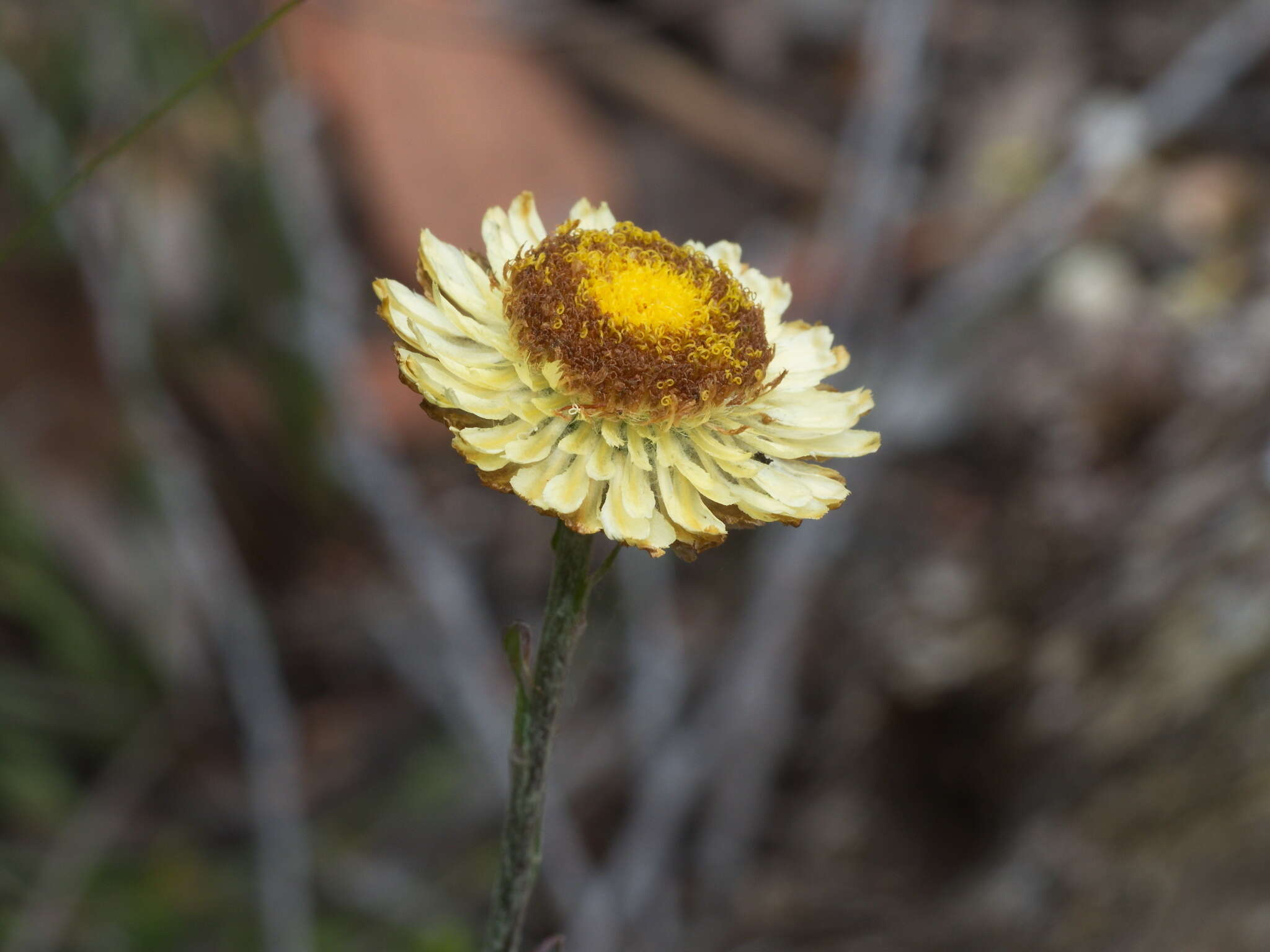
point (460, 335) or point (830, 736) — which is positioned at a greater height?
point (830, 736)

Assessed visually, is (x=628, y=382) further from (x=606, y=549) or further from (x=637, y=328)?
(x=606, y=549)

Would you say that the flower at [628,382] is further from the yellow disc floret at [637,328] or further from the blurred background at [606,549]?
the blurred background at [606,549]

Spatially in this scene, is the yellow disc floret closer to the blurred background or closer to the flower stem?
the flower stem

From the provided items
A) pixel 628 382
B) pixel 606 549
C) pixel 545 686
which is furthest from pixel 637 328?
pixel 606 549

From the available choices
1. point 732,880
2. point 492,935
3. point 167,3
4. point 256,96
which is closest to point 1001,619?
point 732,880

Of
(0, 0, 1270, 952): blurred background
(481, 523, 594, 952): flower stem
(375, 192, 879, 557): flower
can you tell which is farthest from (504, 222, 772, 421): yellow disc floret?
(0, 0, 1270, 952): blurred background

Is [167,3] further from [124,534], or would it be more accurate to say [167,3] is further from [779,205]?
[779,205]
